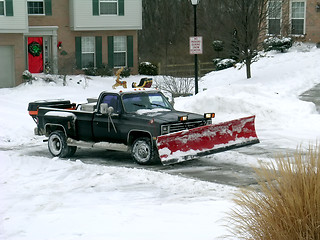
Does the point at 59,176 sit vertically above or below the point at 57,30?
below

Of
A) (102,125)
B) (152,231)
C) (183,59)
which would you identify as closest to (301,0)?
(183,59)

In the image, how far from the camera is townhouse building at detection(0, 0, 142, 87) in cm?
3534

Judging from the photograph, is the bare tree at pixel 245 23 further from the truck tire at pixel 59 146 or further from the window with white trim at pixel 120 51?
the truck tire at pixel 59 146

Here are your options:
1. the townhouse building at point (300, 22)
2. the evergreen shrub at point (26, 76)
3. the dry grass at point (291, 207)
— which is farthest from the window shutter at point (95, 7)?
the dry grass at point (291, 207)

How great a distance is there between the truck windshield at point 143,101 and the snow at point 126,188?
1.71 m

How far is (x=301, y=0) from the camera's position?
125 ft

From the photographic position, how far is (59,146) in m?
15.0

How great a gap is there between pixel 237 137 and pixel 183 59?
121 feet

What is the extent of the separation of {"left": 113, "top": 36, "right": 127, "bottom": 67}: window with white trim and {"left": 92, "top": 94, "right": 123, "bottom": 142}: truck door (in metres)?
23.6

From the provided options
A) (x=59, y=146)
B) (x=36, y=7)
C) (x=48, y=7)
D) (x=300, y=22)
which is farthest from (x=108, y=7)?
(x=59, y=146)

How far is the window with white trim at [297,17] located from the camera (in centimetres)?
3822

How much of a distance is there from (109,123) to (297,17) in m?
Result: 27.4

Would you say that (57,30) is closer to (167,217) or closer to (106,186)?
(106,186)

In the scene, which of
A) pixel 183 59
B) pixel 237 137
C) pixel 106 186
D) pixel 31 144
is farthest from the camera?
pixel 183 59
